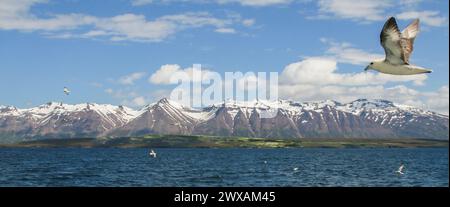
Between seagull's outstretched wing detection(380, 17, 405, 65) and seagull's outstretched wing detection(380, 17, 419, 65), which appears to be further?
seagull's outstretched wing detection(380, 17, 419, 65)

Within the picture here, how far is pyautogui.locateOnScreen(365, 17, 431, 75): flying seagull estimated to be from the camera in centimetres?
1947

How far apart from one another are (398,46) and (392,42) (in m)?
0.24

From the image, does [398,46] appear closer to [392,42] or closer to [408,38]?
[392,42]

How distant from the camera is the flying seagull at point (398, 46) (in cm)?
1947

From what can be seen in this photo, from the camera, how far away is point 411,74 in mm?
19906

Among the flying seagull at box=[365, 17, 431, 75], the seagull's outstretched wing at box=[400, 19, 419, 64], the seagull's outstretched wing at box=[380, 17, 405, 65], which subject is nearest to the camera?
the seagull's outstretched wing at box=[380, 17, 405, 65]

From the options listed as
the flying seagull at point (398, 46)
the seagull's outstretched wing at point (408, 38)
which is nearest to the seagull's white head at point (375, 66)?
the flying seagull at point (398, 46)

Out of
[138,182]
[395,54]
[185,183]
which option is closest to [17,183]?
[138,182]

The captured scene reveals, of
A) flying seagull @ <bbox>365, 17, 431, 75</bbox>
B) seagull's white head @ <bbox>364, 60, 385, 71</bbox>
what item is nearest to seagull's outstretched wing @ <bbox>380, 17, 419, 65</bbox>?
flying seagull @ <bbox>365, 17, 431, 75</bbox>

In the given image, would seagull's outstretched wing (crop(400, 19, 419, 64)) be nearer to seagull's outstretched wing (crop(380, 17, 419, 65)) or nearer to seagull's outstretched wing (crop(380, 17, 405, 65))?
seagull's outstretched wing (crop(380, 17, 419, 65))
